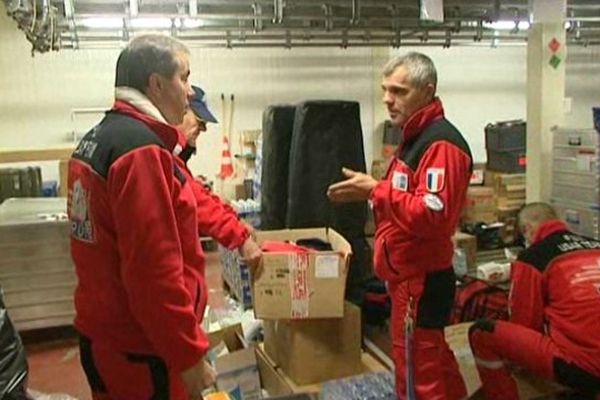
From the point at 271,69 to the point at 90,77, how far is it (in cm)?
228

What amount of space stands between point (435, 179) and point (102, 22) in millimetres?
4831

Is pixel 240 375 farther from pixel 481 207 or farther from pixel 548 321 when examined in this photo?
pixel 481 207

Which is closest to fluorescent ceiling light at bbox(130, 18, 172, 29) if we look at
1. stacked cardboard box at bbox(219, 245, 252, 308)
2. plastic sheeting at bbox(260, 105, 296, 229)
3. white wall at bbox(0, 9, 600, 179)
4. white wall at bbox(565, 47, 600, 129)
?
white wall at bbox(0, 9, 600, 179)

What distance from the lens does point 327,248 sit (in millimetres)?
3096

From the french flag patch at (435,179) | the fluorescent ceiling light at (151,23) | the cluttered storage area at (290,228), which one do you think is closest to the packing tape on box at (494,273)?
the cluttered storage area at (290,228)

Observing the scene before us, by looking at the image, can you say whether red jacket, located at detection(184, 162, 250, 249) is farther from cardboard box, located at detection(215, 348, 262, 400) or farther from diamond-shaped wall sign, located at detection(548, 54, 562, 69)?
diamond-shaped wall sign, located at detection(548, 54, 562, 69)

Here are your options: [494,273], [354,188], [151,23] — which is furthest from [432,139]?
[151,23]

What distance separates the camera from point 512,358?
2.81 metres

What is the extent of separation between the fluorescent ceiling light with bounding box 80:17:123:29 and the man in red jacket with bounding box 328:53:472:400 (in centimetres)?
400

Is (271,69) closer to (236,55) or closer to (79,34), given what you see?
(236,55)

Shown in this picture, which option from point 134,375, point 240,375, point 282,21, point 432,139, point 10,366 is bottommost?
point 240,375

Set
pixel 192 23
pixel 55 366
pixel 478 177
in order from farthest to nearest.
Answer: pixel 478 177
pixel 192 23
pixel 55 366

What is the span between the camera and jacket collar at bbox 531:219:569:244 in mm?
2826

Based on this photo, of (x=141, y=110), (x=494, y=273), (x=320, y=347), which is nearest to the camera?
(x=141, y=110)
